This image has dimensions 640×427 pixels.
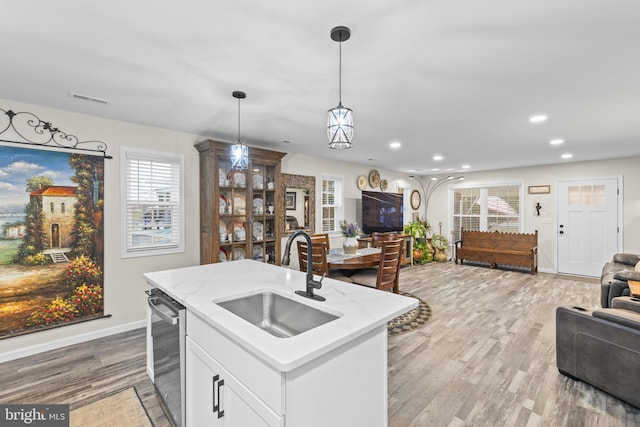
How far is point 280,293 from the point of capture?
1.77 metres

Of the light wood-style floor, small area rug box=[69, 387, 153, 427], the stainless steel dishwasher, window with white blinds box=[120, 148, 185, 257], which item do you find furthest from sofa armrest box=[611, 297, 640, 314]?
window with white blinds box=[120, 148, 185, 257]

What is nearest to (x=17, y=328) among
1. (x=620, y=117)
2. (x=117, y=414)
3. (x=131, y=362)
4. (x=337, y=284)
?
(x=131, y=362)

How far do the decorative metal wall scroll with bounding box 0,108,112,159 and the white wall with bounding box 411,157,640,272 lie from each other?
7091 mm

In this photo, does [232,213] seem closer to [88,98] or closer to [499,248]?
[88,98]

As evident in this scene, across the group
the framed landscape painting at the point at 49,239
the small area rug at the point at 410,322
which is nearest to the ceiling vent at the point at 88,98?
the framed landscape painting at the point at 49,239

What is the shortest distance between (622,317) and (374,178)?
4843 millimetres

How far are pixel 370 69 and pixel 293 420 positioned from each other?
206cm

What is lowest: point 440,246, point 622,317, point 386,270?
point 440,246

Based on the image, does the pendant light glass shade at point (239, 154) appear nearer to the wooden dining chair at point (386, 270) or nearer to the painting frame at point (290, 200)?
the wooden dining chair at point (386, 270)

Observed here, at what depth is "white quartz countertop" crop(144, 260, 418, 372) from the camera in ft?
3.41

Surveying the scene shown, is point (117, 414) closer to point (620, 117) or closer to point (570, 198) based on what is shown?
point (620, 117)

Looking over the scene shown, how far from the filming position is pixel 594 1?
54.4 inches

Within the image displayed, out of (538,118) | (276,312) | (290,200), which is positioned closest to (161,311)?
(276,312)

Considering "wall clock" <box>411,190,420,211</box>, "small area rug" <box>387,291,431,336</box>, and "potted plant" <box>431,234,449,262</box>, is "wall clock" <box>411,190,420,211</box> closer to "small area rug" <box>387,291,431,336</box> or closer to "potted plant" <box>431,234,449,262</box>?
"potted plant" <box>431,234,449,262</box>
